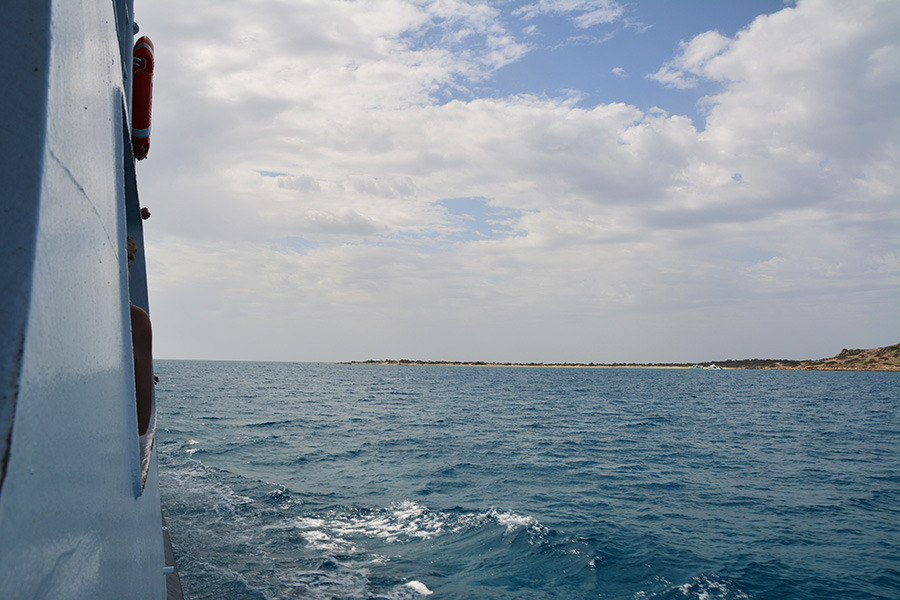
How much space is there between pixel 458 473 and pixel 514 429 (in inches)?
499

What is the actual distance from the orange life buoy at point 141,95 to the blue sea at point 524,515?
20.9 ft

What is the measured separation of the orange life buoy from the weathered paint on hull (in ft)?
12.2

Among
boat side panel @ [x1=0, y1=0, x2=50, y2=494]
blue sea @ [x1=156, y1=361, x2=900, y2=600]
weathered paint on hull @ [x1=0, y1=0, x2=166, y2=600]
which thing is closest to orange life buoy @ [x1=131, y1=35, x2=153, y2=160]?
weathered paint on hull @ [x1=0, y1=0, x2=166, y2=600]

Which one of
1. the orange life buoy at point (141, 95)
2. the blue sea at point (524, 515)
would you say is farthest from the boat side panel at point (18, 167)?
the blue sea at point (524, 515)

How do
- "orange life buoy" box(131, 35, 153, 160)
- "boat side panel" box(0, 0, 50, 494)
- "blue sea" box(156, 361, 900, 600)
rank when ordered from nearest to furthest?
"boat side panel" box(0, 0, 50, 494) < "orange life buoy" box(131, 35, 153, 160) < "blue sea" box(156, 361, 900, 600)

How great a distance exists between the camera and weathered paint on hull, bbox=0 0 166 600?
97 cm

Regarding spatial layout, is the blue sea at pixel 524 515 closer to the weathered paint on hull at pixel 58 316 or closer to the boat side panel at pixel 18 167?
the weathered paint on hull at pixel 58 316

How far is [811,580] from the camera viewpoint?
1010 centimetres

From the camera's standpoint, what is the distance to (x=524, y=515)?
526 inches

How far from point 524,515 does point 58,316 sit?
13.5 metres

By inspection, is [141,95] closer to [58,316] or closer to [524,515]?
[58,316]

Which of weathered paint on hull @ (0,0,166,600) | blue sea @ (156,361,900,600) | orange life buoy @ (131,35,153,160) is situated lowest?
blue sea @ (156,361,900,600)

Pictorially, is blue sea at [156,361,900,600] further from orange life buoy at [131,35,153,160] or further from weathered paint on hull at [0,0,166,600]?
weathered paint on hull at [0,0,166,600]

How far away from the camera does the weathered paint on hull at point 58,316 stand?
3.19 ft
